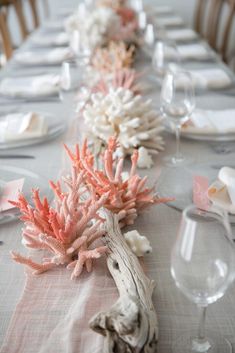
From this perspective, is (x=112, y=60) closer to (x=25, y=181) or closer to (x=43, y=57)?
(x=43, y=57)

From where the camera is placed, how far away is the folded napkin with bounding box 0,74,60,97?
1.48 meters

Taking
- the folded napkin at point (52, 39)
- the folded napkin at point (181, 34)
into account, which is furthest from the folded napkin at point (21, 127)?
the folded napkin at point (181, 34)

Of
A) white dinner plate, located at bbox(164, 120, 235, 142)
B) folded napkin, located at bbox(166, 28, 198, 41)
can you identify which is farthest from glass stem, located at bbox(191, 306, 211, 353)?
folded napkin, located at bbox(166, 28, 198, 41)

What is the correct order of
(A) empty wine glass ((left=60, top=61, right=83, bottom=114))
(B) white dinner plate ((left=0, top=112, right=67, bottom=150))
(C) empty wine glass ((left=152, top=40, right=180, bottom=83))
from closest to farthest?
(B) white dinner plate ((left=0, top=112, right=67, bottom=150)) < (A) empty wine glass ((left=60, top=61, right=83, bottom=114)) < (C) empty wine glass ((left=152, top=40, right=180, bottom=83))

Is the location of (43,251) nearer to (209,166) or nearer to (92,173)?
(92,173)

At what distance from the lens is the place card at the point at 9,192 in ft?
2.59

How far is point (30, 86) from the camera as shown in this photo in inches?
61.0

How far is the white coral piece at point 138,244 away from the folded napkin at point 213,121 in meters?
0.50

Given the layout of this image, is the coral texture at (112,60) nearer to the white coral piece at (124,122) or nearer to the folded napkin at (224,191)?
the white coral piece at (124,122)

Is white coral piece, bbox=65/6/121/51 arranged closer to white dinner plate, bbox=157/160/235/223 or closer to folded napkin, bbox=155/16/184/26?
folded napkin, bbox=155/16/184/26

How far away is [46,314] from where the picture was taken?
571 mm

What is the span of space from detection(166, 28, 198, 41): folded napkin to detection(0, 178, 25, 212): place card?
1571mm

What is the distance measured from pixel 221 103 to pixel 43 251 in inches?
33.3

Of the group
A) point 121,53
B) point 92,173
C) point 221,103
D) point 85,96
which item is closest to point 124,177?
point 92,173
